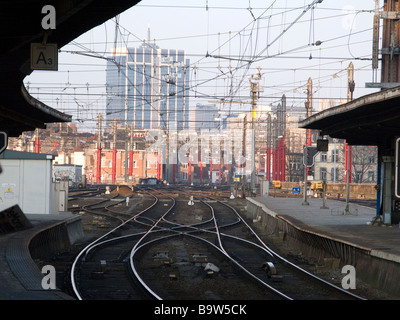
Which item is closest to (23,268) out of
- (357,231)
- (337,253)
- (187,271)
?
(187,271)

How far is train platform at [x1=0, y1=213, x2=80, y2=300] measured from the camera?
9195 mm

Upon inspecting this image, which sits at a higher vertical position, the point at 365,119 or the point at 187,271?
the point at 365,119

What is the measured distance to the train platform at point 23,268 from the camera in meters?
9.20

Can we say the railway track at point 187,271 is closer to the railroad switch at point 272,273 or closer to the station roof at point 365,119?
the railroad switch at point 272,273

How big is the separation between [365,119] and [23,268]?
36.4 ft

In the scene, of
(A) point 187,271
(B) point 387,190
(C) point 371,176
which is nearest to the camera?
(A) point 187,271

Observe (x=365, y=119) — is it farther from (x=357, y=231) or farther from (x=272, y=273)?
(x=272, y=273)

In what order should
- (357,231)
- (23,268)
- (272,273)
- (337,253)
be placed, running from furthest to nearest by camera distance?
(357,231)
(337,253)
(272,273)
(23,268)

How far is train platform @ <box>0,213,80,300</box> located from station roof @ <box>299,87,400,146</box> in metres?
8.50

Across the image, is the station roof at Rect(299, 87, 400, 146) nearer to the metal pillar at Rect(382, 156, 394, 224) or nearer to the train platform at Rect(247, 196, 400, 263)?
the metal pillar at Rect(382, 156, 394, 224)

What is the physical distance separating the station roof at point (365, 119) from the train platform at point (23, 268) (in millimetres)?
8504

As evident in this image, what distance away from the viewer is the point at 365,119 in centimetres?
1788
